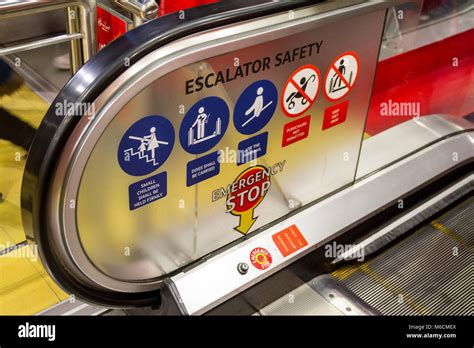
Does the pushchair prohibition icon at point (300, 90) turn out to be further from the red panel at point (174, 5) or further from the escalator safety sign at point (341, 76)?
the red panel at point (174, 5)

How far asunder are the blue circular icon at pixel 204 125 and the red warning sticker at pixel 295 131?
365 mm

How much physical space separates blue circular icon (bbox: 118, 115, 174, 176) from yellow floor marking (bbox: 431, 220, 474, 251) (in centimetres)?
182

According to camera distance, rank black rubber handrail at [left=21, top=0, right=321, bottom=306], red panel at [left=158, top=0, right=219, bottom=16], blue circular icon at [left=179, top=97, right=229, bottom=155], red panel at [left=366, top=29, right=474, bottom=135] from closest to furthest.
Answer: black rubber handrail at [left=21, top=0, right=321, bottom=306] → blue circular icon at [left=179, top=97, right=229, bottom=155] → red panel at [left=158, top=0, right=219, bottom=16] → red panel at [left=366, top=29, right=474, bottom=135]

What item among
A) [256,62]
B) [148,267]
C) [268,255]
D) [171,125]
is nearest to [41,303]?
[148,267]

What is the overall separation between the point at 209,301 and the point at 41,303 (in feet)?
3.05

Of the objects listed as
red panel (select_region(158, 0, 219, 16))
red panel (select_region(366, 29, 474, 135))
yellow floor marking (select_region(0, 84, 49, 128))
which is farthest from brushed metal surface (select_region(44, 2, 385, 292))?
yellow floor marking (select_region(0, 84, 49, 128))

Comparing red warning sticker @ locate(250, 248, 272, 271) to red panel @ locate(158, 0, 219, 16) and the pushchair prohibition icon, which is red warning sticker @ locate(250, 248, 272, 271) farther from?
red panel @ locate(158, 0, 219, 16)

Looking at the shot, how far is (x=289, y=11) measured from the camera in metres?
2.17

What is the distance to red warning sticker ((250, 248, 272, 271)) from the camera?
2609mm

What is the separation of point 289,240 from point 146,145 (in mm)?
993

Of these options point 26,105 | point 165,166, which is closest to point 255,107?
point 165,166

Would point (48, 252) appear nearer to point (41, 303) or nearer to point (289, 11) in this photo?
point (41, 303)

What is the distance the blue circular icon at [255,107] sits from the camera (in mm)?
2223

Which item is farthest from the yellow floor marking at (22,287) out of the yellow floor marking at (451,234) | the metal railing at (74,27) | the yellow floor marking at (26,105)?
the yellow floor marking at (451,234)
